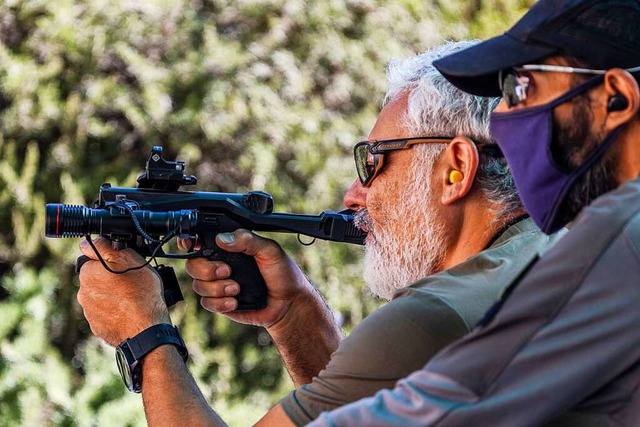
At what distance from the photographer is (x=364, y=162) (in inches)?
112

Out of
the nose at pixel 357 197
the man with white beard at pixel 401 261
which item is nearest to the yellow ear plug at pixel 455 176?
the man with white beard at pixel 401 261

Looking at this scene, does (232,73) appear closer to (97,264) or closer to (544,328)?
(97,264)

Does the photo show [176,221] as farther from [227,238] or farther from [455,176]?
[455,176]

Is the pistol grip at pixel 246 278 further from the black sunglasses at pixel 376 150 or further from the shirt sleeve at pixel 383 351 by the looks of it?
the shirt sleeve at pixel 383 351

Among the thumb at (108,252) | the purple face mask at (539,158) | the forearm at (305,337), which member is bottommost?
the forearm at (305,337)

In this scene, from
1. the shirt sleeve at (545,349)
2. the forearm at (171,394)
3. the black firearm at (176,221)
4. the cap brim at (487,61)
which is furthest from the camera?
the black firearm at (176,221)

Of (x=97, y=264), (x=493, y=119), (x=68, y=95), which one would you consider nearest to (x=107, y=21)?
(x=68, y=95)

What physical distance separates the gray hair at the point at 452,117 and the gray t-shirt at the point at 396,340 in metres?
0.42

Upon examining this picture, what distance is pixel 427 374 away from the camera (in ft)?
5.18

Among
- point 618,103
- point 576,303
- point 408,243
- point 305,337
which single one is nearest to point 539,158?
point 618,103

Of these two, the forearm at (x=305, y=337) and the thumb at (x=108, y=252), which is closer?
the thumb at (x=108, y=252)

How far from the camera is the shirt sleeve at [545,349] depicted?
153 centimetres

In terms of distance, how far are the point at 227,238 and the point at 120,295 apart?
35cm

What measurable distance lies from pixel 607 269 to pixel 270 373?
4551 mm
